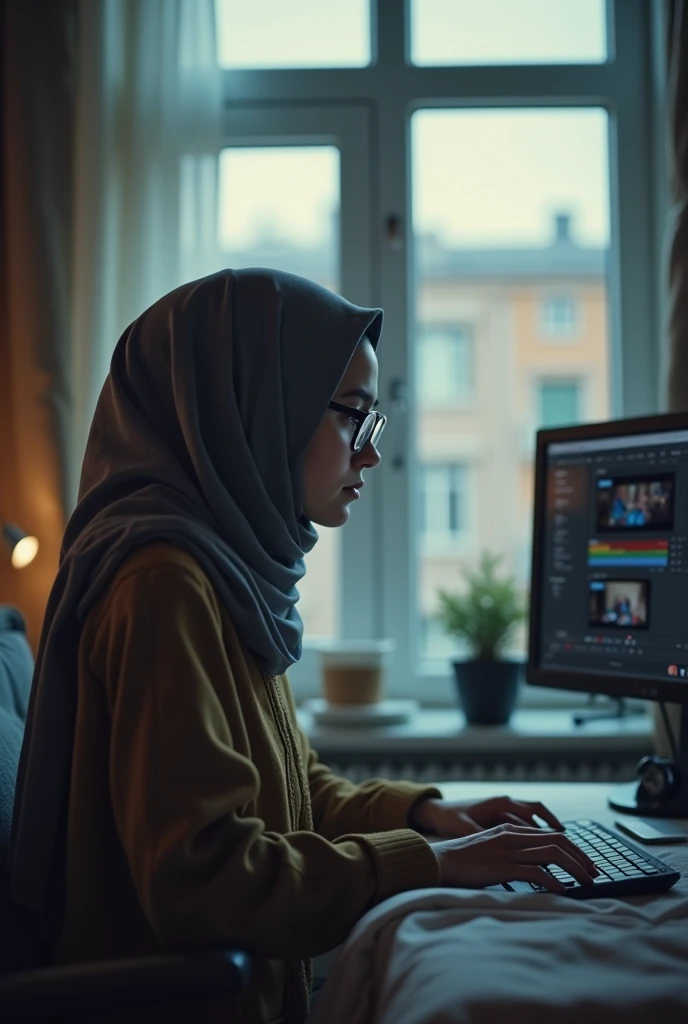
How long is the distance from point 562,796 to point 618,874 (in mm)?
456

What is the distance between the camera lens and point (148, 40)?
82.7 inches

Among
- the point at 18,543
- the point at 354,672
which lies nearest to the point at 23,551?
the point at 18,543

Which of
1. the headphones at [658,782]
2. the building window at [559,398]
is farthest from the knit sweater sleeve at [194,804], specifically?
the building window at [559,398]

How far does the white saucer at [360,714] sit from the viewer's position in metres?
2.02

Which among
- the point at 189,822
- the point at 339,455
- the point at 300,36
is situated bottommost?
the point at 189,822

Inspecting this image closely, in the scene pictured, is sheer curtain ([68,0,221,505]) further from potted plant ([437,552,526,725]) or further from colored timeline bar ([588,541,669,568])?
colored timeline bar ([588,541,669,568])

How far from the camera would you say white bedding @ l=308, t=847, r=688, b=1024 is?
2.51 ft

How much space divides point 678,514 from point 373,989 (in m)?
0.80

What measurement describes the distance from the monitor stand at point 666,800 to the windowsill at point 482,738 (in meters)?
0.53

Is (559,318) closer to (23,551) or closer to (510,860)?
(23,551)

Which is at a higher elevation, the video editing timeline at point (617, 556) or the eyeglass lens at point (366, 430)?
the eyeglass lens at point (366, 430)

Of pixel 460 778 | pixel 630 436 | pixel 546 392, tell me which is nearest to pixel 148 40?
pixel 630 436

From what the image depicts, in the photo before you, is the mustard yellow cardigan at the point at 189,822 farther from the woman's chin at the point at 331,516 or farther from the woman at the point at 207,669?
the woman's chin at the point at 331,516

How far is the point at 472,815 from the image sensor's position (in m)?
1.28
